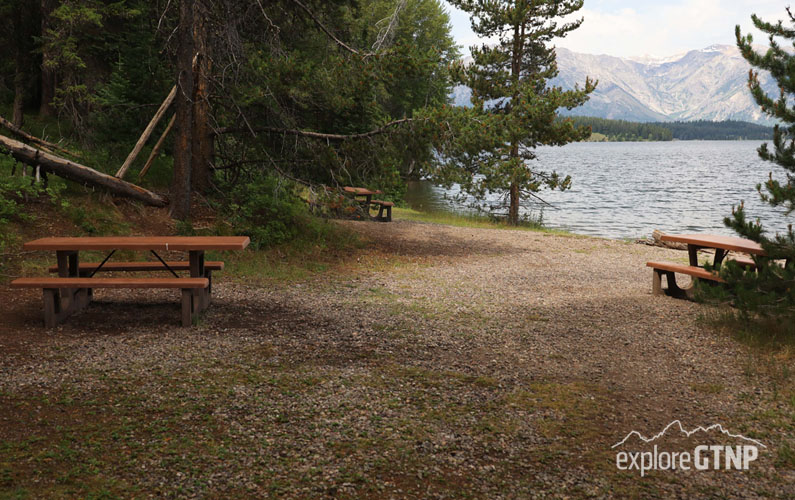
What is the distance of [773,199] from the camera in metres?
5.86

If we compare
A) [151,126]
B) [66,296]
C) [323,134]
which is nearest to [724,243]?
[323,134]

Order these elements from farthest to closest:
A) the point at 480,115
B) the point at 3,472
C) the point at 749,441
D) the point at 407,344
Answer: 1. the point at 480,115
2. the point at 407,344
3. the point at 749,441
4. the point at 3,472

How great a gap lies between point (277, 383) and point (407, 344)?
1605mm

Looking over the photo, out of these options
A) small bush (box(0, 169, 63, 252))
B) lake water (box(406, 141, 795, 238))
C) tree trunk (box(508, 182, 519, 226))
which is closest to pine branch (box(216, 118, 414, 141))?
small bush (box(0, 169, 63, 252))

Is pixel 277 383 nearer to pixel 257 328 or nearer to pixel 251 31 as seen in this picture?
pixel 257 328

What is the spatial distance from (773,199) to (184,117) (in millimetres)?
8743

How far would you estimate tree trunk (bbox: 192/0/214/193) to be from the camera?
1059 centimetres

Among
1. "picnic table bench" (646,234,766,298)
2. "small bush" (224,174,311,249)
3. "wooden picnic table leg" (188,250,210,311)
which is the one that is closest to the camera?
"wooden picnic table leg" (188,250,210,311)

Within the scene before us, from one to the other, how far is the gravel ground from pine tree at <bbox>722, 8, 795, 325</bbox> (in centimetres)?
59

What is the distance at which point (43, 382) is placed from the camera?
4625 millimetres

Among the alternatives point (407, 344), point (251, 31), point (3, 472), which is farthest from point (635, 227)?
point (3, 472)

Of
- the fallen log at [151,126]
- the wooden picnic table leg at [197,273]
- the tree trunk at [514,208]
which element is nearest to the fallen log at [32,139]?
the fallen log at [151,126]

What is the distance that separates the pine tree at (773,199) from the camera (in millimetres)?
5836

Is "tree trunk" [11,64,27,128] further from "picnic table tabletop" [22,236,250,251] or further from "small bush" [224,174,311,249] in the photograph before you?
"picnic table tabletop" [22,236,250,251]
